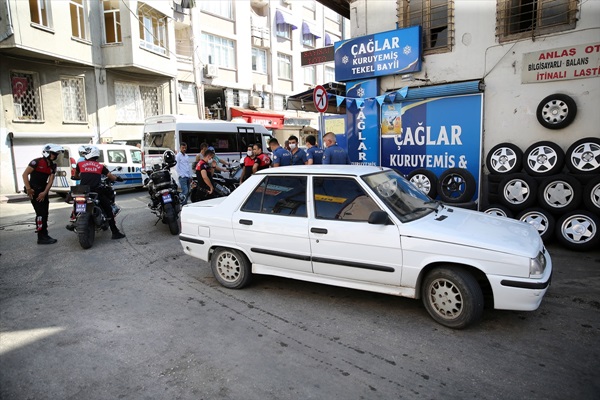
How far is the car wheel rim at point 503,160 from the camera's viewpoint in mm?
7391

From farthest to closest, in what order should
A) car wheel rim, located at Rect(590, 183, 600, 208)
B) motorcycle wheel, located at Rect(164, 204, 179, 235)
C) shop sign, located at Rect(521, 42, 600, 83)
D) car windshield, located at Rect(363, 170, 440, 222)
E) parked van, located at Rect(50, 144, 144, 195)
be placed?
parked van, located at Rect(50, 144, 144, 195) → motorcycle wheel, located at Rect(164, 204, 179, 235) → shop sign, located at Rect(521, 42, 600, 83) → car wheel rim, located at Rect(590, 183, 600, 208) → car windshield, located at Rect(363, 170, 440, 222)

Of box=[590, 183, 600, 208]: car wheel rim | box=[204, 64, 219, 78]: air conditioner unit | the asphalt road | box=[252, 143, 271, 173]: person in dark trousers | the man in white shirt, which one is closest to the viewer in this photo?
the asphalt road

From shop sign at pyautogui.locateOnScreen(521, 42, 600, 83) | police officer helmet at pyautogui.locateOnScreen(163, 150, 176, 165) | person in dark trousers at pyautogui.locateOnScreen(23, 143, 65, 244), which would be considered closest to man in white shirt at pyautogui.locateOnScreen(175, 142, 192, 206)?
police officer helmet at pyautogui.locateOnScreen(163, 150, 176, 165)

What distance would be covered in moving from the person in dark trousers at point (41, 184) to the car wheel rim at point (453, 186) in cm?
754

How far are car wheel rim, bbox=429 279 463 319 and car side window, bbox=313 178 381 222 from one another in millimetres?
921

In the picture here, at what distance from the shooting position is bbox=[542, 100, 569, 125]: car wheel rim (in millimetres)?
7262

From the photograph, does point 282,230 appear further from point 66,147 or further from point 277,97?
point 277,97

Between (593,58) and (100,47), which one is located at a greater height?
(100,47)

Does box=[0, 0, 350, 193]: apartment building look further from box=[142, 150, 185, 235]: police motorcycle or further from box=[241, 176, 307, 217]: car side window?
box=[241, 176, 307, 217]: car side window

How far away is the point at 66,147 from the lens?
1289 centimetres

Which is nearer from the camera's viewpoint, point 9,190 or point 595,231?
point 595,231

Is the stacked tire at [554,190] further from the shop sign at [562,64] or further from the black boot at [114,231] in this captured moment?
the black boot at [114,231]

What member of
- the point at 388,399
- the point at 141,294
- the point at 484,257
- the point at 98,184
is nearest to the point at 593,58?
the point at 484,257

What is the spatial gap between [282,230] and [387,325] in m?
1.48
